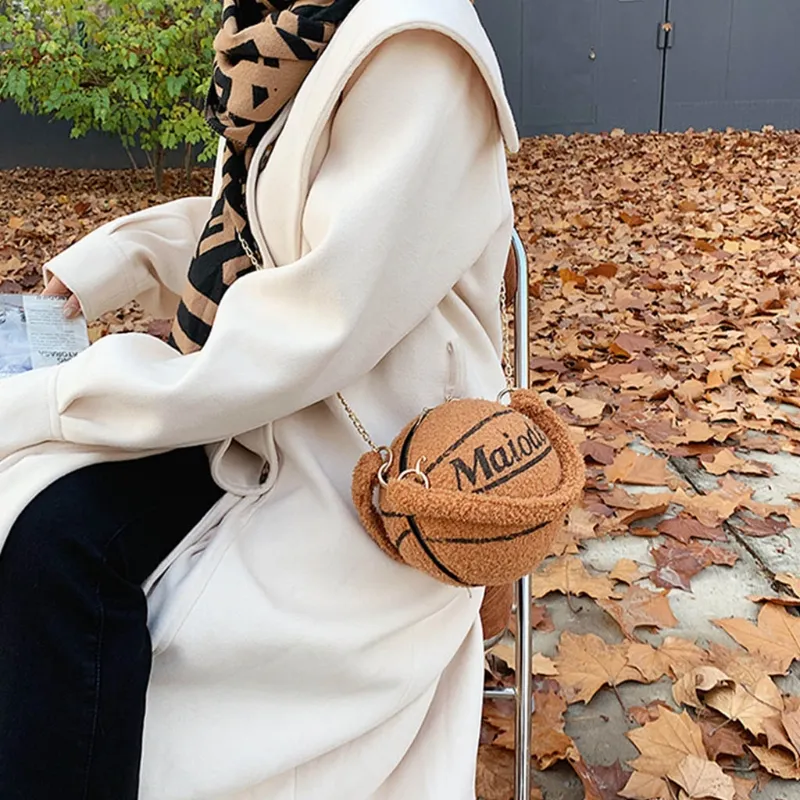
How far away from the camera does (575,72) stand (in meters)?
10.9

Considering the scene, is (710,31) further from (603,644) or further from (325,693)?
(325,693)

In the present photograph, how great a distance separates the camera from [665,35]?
1070cm

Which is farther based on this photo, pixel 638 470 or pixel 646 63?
pixel 646 63

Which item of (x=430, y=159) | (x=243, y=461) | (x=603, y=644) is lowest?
(x=603, y=644)

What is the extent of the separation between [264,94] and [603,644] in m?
1.42

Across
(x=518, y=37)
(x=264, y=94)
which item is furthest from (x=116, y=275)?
(x=518, y=37)

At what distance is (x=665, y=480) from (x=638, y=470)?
3.4 inches

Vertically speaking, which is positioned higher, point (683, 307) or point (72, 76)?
point (72, 76)

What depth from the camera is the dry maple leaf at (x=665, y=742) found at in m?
1.67

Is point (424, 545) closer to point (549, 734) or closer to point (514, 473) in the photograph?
point (514, 473)

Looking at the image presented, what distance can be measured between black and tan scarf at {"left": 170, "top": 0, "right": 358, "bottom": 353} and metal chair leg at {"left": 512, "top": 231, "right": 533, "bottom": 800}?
0.52 metres

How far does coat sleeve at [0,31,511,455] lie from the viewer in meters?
1.01

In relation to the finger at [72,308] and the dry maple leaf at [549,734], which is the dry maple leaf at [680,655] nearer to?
the dry maple leaf at [549,734]

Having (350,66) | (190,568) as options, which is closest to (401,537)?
(190,568)
